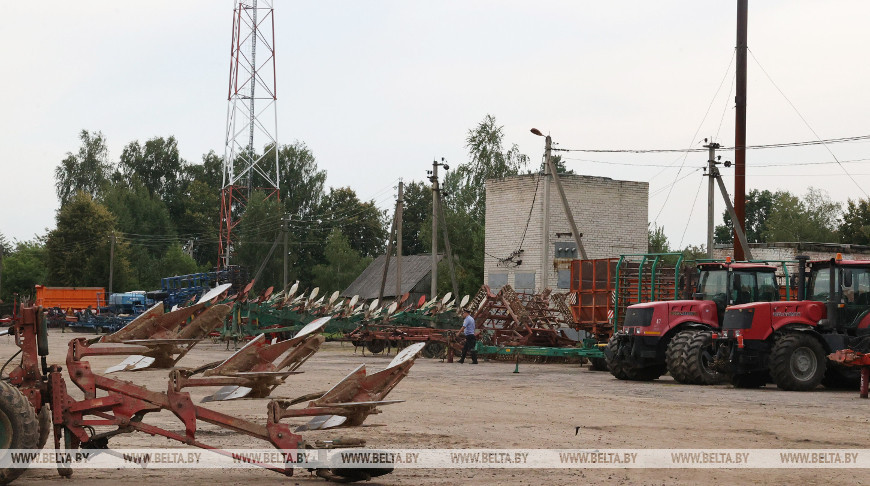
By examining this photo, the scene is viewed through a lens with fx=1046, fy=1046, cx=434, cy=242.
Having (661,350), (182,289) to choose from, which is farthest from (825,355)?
(182,289)

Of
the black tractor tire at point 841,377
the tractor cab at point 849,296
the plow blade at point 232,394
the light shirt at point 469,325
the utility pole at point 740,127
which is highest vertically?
the utility pole at point 740,127

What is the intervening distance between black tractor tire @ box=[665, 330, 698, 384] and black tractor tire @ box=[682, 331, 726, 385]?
66 millimetres

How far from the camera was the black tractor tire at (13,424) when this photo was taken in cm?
849

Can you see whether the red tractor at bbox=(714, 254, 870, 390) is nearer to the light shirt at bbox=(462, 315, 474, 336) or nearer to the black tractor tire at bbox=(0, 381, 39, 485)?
the light shirt at bbox=(462, 315, 474, 336)

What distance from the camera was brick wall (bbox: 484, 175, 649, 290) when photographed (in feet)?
147

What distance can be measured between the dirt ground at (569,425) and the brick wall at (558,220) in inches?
856

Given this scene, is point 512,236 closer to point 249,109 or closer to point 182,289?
point 182,289

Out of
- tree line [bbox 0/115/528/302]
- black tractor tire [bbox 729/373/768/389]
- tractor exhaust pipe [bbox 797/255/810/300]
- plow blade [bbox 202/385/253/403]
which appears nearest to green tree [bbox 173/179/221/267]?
tree line [bbox 0/115/528/302]

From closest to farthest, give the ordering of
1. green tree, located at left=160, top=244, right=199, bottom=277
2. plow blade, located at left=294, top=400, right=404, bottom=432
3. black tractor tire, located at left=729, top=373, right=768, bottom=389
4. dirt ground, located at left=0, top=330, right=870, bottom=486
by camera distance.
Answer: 1. plow blade, located at left=294, top=400, right=404, bottom=432
2. dirt ground, located at left=0, top=330, right=870, bottom=486
3. black tractor tire, located at left=729, top=373, right=768, bottom=389
4. green tree, located at left=160, top=244, right=199, bottom=277

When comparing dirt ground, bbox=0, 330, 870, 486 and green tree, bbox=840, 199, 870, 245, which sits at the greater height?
green tree, bbox=840, 199, 870, 245

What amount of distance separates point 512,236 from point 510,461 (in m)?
35.5

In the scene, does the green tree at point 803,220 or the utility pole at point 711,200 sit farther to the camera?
the green tree at point 803,220

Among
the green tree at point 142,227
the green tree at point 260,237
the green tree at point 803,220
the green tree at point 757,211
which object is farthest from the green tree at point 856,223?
the green tree at point 142,227

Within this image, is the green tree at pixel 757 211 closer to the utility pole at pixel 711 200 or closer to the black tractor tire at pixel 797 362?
the utility pole at pixel 711 200
